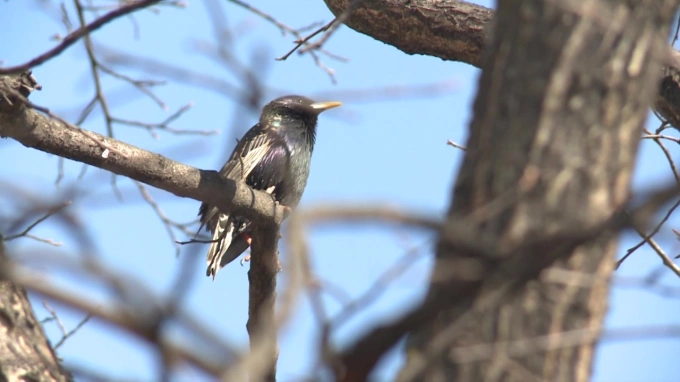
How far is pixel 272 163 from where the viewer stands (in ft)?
21.0

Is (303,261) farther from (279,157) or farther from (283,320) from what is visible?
(279,157)

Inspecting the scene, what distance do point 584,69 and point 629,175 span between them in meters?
0.28

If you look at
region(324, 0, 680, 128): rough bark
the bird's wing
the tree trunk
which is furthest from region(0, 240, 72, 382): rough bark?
region(324, 0, 680, 128): rough bark

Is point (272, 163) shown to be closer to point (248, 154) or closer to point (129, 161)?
point (248, 154)

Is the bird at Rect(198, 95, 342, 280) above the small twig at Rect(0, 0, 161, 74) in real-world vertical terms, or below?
above

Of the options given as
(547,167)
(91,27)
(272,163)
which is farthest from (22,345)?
(272,163)

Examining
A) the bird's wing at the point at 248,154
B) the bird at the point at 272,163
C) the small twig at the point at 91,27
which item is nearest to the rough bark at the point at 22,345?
the small twig at the point at 91,27

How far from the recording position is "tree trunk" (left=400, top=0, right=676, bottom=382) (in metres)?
1.87

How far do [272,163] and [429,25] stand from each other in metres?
1.78

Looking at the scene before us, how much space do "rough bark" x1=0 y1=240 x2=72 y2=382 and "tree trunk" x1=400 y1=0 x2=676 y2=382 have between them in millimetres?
1853

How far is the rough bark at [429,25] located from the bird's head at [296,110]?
62.7 inches

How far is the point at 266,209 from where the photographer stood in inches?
168

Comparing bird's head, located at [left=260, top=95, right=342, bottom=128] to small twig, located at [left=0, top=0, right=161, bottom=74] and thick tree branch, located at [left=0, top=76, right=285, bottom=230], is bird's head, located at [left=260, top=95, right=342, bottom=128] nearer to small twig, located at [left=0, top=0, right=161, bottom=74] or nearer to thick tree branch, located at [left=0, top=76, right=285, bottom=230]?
thick tree branch, located at [left=0, top=76, right=285, bottom=230]

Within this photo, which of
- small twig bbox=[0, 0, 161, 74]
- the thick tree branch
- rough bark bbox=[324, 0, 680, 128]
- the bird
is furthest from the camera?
the bird
